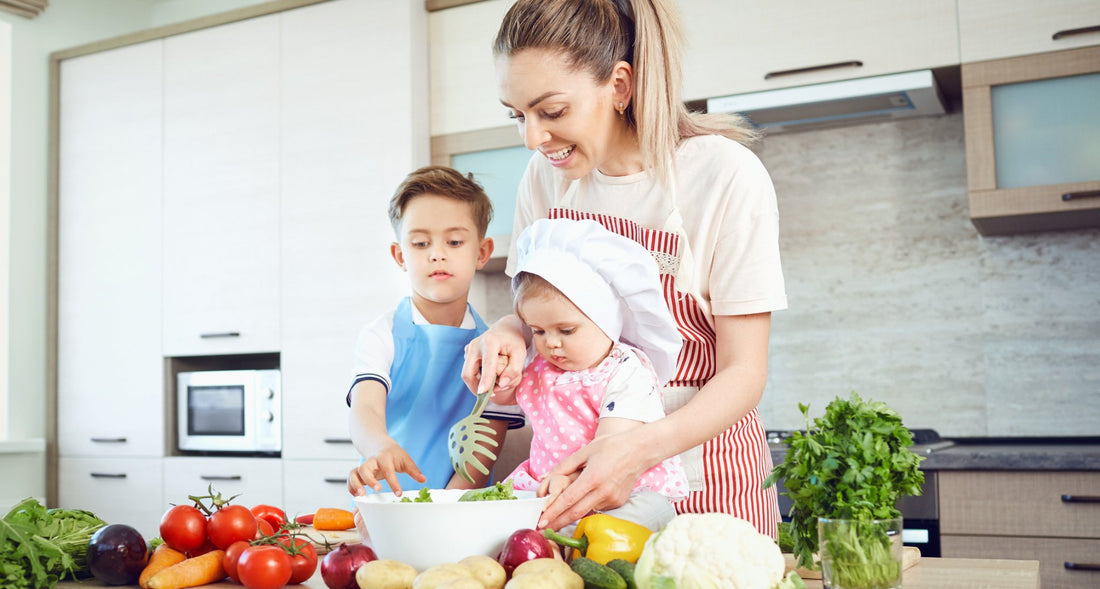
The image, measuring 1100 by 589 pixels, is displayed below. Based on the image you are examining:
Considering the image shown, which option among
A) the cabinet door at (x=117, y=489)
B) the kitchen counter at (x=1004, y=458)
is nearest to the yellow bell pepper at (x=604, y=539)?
the kitchen counter at (x=1004, y=458)

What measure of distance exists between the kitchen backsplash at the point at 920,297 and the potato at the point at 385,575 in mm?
2303

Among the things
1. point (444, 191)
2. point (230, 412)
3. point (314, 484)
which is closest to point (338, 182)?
point (230, 412)

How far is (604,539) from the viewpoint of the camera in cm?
92

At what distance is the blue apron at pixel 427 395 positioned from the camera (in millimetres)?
1391

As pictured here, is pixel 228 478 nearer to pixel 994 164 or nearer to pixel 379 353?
pixel 379 353

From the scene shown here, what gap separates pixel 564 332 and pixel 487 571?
0.39 meters

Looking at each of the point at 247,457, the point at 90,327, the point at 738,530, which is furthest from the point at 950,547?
the point at 90,327

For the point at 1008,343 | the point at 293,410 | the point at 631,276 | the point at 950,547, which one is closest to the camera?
the point at 631,276

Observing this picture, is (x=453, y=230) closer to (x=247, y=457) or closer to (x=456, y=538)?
(x=456, y=538)

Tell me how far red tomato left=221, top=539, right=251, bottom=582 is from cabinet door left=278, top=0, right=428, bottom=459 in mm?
2115

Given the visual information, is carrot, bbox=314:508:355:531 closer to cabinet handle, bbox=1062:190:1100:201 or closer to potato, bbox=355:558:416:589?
potato, bbox=355:558:416:589

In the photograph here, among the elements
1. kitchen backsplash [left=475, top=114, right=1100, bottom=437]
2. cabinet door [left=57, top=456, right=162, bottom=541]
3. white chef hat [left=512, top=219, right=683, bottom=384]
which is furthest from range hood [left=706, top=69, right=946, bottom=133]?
cabinet door [left=57, top=456, right=162, bottom=541]

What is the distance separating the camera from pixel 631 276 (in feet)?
3.72

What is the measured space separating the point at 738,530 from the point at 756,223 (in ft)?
1.74
